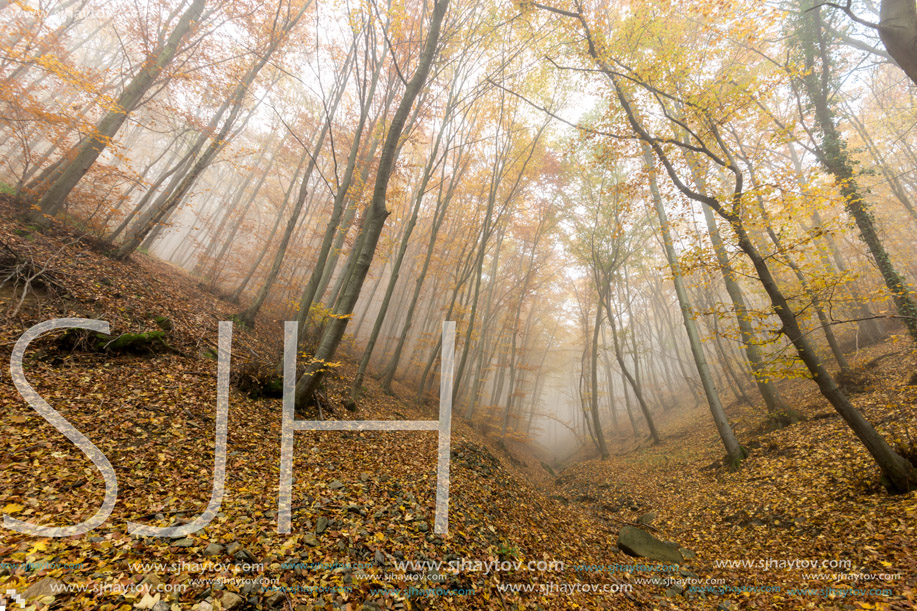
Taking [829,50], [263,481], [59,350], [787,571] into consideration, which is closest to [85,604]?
[263,481]

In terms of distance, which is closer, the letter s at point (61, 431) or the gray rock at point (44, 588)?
the gray rock at point (44, 588)

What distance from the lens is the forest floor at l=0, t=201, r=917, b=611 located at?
8.51 ft

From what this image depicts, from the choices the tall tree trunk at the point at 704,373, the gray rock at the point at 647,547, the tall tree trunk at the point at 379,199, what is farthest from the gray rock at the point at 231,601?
the tall tree trunk at the point at 704,373

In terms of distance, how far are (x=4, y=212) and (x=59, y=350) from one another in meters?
5.59

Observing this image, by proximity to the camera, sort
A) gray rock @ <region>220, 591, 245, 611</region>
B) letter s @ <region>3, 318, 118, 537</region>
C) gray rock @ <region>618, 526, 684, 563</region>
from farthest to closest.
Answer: gray rock @ <region>618, 526, 684, 563</region>
letter s @ <region>3, 318, 118, 537</region>
gray rock @ <region>220, 591, 245, 611</region>

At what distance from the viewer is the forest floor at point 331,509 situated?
8.51ft

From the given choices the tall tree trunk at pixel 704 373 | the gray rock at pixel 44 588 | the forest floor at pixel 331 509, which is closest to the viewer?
the gray rock at pixel 44 588

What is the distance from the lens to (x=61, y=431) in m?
3.59

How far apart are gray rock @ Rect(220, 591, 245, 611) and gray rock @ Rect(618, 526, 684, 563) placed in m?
6.05

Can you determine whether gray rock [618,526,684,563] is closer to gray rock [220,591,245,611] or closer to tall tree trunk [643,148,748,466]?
tall tree trunk [643,148,748,466]

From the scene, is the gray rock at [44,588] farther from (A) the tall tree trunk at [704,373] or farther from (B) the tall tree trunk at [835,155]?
(B) the tall tree trunk at [835,155]

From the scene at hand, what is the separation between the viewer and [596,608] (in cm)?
377

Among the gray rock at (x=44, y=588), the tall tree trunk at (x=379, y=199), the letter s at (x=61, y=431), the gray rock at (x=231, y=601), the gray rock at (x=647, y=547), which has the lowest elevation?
the gray rock at (x=647, y=547)

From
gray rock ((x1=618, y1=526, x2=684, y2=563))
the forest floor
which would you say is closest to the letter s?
the forest floor
